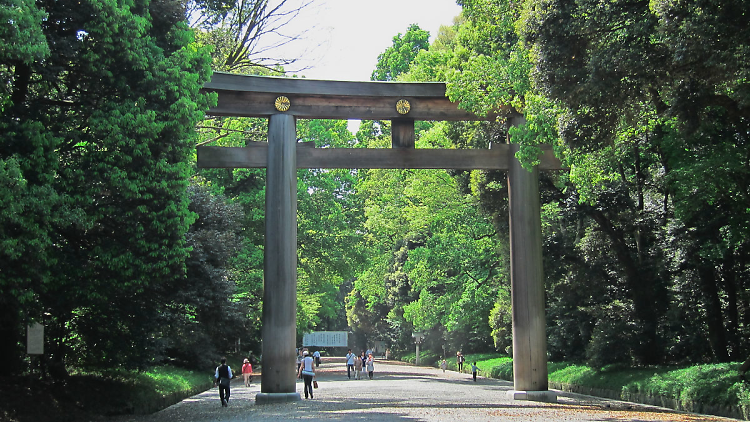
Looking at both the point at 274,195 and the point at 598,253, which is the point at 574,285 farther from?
the point at 274,195

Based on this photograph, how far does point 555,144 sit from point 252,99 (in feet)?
23.4

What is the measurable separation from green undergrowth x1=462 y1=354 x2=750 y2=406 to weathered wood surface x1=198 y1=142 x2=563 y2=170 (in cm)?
637

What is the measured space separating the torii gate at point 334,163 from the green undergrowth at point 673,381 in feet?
11.1

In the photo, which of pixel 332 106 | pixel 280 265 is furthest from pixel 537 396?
pixel 332 106

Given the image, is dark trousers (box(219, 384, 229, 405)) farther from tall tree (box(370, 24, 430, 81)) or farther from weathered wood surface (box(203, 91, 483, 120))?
tall tree (box(370, 24, 430, 81))

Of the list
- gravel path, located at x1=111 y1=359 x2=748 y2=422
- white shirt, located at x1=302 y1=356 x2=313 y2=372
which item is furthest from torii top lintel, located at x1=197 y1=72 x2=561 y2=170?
gravel path, located at x1=111 y1=359 x2=748 y2=422

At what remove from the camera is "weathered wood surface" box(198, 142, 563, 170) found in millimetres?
17672

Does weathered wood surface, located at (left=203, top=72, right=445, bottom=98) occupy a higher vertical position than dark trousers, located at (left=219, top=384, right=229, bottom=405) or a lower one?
higher

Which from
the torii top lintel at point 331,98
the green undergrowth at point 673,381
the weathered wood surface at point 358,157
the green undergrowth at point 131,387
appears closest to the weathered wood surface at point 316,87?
the torii top lintel at point 331,98

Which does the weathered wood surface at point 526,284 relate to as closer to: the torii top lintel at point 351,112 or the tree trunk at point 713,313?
the torii top lintel at point 351,112

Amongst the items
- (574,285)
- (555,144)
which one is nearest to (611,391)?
(574,285)

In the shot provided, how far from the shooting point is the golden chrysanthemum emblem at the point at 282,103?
17.8 m

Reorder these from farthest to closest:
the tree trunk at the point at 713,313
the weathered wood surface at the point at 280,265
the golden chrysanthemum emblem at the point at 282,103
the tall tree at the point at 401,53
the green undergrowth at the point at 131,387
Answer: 1. the tall tree at the point at 401,53
2. the tree trunk at the point at 713,313
3. the golden chrysanthemum emblem at the point at 282,103
4. the weathered wood surface at the point at 280,265
5. the green undergrowth at the point at 131,387

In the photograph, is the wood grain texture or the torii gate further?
the torii gate
